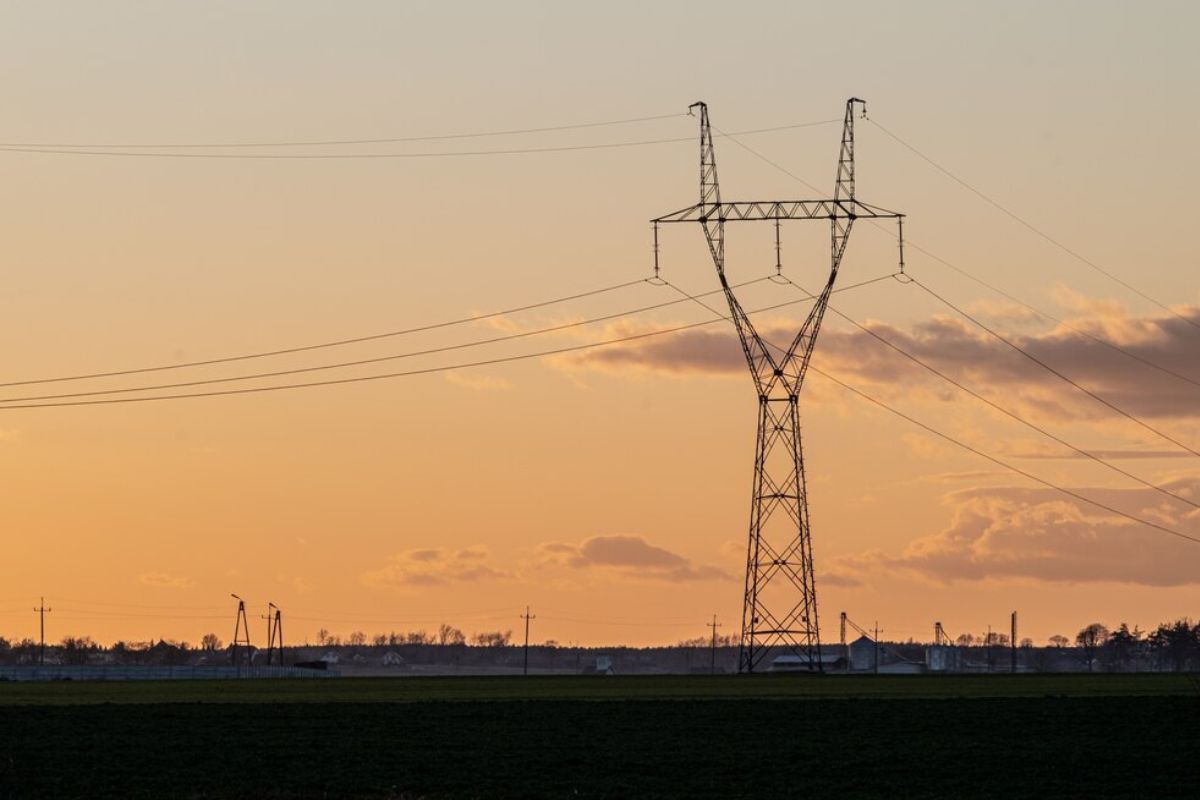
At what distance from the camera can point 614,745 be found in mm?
85688

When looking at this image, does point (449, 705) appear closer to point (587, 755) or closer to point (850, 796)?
point (587, 755)

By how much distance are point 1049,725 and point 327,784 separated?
123 ft

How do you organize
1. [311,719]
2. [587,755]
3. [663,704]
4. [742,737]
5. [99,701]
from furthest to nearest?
[99,701] < [663,704] < [311,719] < [742,737] < [587,755]

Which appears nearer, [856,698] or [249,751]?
[249,751]

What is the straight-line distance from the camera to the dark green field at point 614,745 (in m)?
72.8

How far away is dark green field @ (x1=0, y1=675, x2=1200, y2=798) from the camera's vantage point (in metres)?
72.8

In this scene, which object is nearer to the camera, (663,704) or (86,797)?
(86,797)

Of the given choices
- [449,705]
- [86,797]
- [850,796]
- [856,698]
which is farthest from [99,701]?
[850,796]

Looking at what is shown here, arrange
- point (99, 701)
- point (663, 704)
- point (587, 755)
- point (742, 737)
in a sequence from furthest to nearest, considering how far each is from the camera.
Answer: point (99, 701) < point (663, 704) < point (742, 737) < point (587, 755)

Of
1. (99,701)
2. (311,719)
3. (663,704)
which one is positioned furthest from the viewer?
(99,701)

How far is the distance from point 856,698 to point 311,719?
31367 millimetres

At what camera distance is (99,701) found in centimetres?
12194

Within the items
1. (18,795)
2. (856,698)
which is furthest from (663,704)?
(18,795)

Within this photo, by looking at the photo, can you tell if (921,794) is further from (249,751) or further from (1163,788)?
(249,751)
